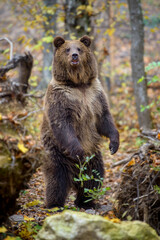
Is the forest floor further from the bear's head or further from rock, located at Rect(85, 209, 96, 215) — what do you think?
the bear's head

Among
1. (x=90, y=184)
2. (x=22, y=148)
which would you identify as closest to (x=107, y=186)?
Answer: (x=90, y=184)

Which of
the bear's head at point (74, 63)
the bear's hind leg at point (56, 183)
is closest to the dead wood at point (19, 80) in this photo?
the bear's head at point (74, 63)

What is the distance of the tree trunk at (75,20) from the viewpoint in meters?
8.88

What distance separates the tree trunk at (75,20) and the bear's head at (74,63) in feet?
11.1

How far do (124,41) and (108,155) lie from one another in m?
12.3

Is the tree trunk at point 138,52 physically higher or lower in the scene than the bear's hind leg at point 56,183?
higher

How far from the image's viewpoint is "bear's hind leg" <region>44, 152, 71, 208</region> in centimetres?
500

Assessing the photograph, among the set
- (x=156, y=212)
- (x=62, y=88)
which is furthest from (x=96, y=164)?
(x=156, y=212)

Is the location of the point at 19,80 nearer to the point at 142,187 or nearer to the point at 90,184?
the point at 90,184

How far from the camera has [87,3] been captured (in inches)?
347

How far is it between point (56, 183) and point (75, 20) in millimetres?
5675

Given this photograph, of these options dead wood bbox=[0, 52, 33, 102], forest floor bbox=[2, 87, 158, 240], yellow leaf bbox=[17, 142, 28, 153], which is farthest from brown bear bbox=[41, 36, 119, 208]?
yellow leaf bbox=[17, 142, 28, 153]

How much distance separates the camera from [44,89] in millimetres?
11172

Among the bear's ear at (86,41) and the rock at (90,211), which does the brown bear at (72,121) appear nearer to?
the bear's ear at (86,41)
